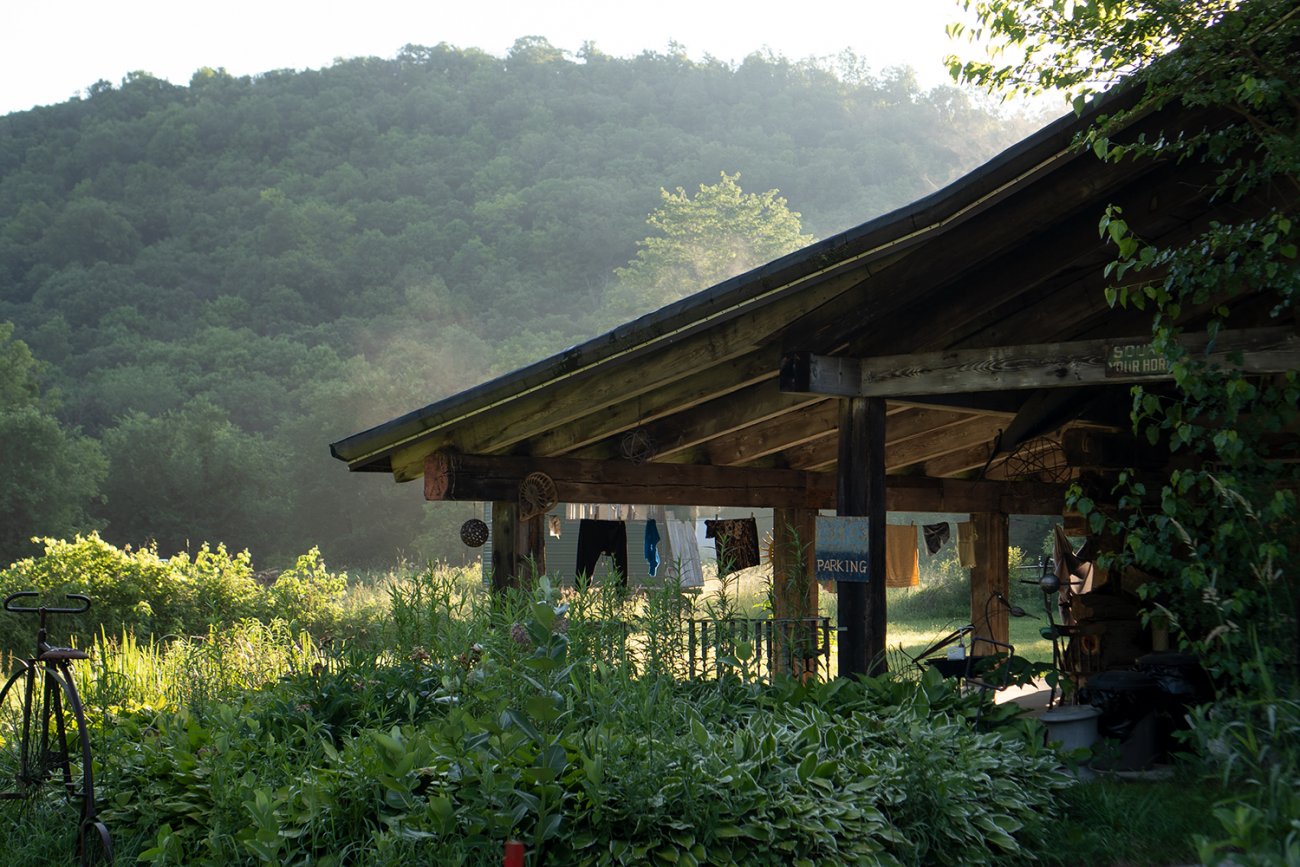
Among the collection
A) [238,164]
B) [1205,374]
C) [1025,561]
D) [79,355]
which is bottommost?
[1025,561]

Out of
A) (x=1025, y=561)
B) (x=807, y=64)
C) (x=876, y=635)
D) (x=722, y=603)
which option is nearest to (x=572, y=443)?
→ (x=876, y=635)

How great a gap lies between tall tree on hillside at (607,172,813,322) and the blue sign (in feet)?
139

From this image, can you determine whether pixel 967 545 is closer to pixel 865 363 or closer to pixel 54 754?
pixel 865 363

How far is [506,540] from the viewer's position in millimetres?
8727

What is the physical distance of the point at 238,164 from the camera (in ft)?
175

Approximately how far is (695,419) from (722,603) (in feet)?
12.0

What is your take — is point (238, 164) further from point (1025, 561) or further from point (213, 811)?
point (213, 811)

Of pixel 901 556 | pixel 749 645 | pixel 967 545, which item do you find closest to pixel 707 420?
pixel 749 645

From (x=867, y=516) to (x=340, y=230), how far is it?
47.9 m

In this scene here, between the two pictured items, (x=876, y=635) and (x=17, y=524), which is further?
(x=17, y=524)

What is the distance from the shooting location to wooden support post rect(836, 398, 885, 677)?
6820 millimetres

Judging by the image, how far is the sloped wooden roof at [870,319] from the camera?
6.27 metres

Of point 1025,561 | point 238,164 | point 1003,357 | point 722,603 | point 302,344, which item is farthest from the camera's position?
point 238,164

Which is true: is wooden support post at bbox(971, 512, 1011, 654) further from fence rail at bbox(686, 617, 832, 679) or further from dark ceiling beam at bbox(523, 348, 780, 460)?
fence rail at bbox(686, 617, 832, 679)
